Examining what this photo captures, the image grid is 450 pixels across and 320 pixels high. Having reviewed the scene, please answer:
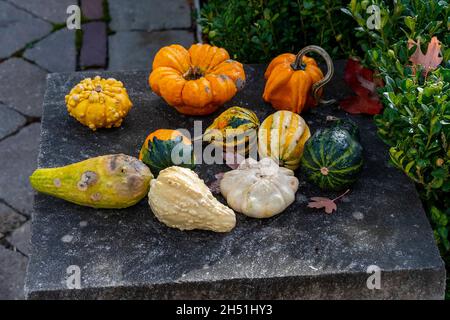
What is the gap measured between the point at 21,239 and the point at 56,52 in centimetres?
149

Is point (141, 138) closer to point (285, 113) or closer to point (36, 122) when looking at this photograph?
point (285, 113)

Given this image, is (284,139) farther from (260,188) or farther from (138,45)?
(138,45)

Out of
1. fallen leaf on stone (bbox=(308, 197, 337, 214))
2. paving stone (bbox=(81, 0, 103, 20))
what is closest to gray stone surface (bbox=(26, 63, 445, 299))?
fallen leaf on stone (bbox=(308, 197, 337, 214))

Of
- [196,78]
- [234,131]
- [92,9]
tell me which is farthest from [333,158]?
[92,9]

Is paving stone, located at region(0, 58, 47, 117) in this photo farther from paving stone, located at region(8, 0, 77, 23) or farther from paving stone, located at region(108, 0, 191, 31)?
paving stone, located at region(108, 0, 191, 31)

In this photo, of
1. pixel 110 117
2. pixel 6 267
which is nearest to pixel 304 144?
pixel 110 117

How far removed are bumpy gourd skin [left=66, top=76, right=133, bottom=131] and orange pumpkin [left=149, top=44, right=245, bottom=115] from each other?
18 centimetres

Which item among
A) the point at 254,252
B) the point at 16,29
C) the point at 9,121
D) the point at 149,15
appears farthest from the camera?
the point at 149,15

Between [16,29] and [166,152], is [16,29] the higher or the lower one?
the lower one

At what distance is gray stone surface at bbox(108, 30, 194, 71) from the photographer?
4.41 m

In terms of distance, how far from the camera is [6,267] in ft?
11.2

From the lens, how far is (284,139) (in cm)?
272

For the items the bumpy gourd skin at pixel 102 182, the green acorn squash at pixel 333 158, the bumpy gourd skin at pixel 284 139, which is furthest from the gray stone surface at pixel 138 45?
the green acorn squash at pixel 333 158
